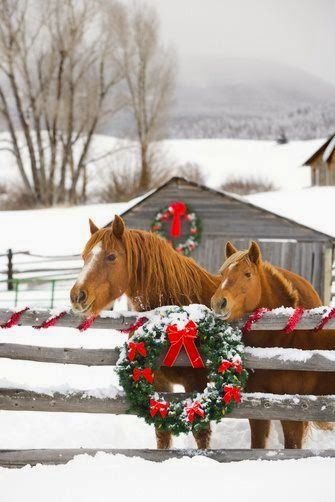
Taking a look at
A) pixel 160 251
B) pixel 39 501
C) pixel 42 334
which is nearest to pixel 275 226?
pixel 42 334

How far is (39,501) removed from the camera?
10.5 feet

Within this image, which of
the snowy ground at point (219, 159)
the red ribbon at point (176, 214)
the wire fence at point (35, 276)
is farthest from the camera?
the snowy ground at point (219, 159)

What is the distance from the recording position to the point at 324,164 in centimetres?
3030

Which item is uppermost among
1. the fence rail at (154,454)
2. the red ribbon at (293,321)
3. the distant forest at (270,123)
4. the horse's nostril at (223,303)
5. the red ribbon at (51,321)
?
the distant forest at (270,123)

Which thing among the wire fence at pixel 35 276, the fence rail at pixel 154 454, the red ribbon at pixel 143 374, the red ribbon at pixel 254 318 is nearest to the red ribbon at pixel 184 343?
the red ribbon at pixel 143 374

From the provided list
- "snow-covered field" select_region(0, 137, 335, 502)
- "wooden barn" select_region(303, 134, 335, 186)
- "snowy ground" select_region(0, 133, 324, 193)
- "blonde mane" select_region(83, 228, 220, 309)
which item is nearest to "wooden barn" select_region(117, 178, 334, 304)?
"snow-covered field" select_region(0, 137, 335, 502)

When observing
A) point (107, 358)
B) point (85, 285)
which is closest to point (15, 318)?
point (85, 285)

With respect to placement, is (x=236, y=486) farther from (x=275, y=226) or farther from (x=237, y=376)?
(x=275, y=226)

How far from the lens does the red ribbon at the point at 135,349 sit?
3771 mm

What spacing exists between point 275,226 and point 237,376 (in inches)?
320

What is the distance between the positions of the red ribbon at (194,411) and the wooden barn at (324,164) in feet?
91.2

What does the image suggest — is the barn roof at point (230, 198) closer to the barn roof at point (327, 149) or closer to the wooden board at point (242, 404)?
the wooden board at point (242, 404)

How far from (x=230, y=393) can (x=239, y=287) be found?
795 millimetres

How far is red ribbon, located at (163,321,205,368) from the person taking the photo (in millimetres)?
3746
